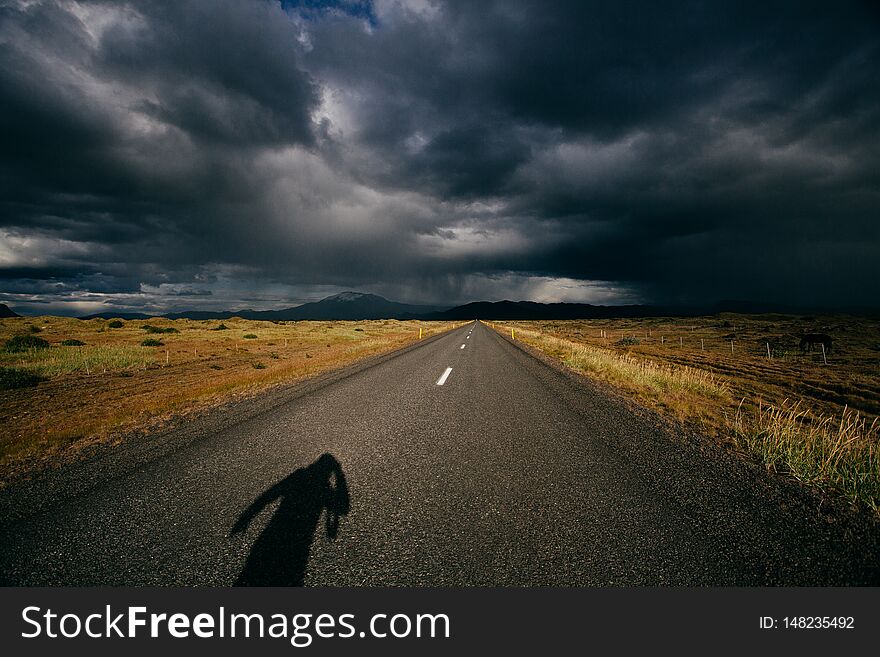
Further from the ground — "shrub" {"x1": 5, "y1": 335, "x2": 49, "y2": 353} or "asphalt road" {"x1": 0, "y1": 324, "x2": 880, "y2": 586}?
"asphalt road" {"x1": 0, "y1": 324, "x2": 880, "y2": 586}

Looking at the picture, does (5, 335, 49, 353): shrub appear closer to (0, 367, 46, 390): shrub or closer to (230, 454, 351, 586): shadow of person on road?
(0, 367, 46, 390): shrub

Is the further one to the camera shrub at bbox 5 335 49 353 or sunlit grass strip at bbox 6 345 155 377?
shrub at bbox 5 335 49 353

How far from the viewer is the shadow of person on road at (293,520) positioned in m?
2.37

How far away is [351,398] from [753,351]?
120 ft

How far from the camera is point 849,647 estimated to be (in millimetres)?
2180

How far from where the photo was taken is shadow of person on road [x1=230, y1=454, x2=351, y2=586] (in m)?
2.37

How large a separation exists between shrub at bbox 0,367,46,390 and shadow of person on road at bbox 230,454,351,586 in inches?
522

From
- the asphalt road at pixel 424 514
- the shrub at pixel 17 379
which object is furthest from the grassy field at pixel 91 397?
the asphalt road at pixel 424 514

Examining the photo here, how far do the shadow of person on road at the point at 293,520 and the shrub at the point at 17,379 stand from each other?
522 inches

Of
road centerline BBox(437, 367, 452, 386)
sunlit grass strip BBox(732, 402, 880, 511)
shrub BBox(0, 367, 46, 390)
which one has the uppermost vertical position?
sunlit grass strip BBox(732, 402, 880, 511)

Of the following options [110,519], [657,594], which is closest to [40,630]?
[110,519]

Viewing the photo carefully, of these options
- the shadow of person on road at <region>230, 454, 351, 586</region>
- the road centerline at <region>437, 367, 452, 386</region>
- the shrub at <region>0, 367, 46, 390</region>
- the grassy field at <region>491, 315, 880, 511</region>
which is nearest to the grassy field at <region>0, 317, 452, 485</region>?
the shrub at <region>0, 367, 46, 390</region>

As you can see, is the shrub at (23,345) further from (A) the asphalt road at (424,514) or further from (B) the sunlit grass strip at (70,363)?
(A) the asphalt road at (424,514)

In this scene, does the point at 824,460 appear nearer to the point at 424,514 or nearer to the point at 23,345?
the point at 424,514
